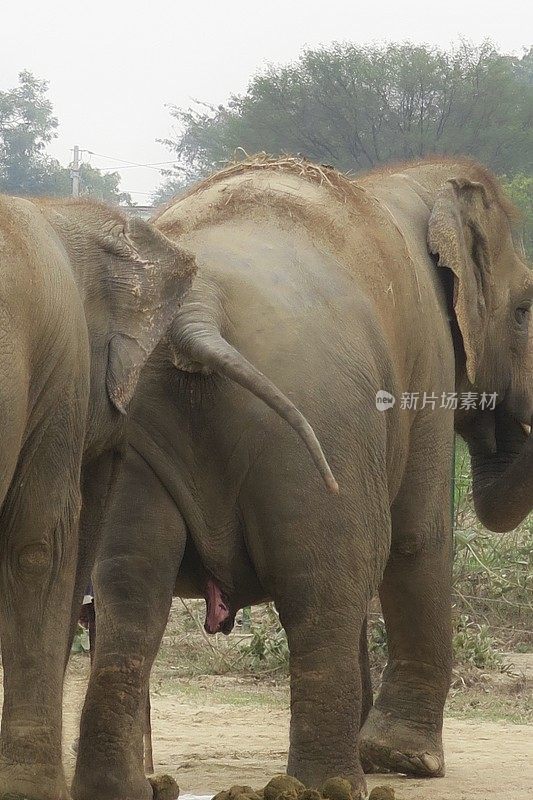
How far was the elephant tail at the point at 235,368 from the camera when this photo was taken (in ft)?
12.1

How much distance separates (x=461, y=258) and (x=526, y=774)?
6.06 ft

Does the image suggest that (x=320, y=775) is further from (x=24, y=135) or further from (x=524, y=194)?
(x=24, y=135)

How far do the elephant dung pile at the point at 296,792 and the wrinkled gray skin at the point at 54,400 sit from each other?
0.56m

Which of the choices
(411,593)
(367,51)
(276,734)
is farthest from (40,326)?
(367,51)

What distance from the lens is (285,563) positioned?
13.4ft

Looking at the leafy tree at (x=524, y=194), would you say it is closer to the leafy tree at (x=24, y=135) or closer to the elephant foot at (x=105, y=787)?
the leafy tree at (x=24, y=135)

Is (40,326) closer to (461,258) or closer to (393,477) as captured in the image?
(393,477)

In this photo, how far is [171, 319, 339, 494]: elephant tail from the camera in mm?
3684

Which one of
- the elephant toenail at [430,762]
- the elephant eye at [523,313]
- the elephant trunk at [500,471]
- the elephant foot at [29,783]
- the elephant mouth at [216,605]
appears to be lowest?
the elephant toenail at [430,762]

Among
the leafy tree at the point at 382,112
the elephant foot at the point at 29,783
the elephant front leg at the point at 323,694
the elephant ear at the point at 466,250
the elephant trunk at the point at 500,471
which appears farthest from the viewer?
the leafy tree at the point at 382,112

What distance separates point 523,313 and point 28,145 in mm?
33990

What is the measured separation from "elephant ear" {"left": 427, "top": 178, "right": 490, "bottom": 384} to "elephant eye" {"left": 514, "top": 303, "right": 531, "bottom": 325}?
0.91 ft

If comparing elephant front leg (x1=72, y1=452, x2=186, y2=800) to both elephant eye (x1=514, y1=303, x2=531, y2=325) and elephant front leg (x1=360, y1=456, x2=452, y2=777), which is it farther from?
elephant eye (x1=514, y1=303, x2=531, y2=325)

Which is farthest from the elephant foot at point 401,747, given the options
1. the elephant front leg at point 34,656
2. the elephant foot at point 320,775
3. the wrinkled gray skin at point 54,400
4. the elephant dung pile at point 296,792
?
the elephant front leg at point 34,656
